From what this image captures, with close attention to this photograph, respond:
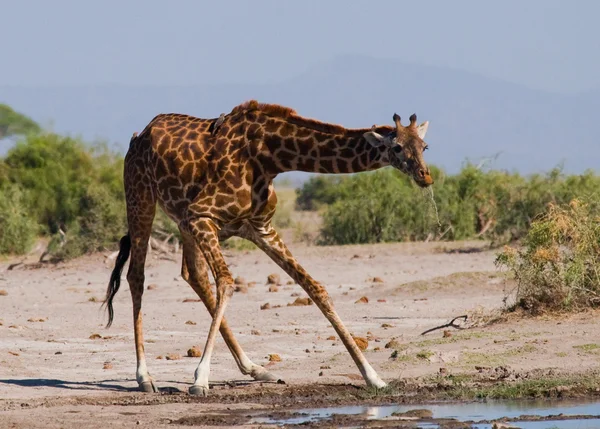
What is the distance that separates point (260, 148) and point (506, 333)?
10.2ft

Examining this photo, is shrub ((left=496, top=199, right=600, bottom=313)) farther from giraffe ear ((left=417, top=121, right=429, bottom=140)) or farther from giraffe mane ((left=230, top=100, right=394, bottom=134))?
giraffe ear ((left=417, top=121, right=429, bottom=140))

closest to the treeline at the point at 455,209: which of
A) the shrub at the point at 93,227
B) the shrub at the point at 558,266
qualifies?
the shrub at the point at 93,227

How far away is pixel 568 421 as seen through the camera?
27.5ft

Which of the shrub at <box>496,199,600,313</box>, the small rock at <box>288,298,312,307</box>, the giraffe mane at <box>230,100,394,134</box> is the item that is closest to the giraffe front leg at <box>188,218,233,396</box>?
the giraffe mane at <box>230,100,394,134</box>

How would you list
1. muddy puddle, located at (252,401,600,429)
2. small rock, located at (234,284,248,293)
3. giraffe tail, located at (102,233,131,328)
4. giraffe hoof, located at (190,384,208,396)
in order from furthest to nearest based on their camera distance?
small rock, located at (234,284,248,293)
giraffe tail, located at (102,233,131,328)
giraffe hoof, located at (190,384,208,396)
muddy puddle, located at (252,401,600,429)

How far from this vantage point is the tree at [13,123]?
48594mm

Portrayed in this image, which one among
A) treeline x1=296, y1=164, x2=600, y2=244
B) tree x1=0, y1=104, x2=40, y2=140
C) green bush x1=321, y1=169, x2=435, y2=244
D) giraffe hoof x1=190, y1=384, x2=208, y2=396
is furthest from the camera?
tree x1=0, y1=104, x2=40, y2=140

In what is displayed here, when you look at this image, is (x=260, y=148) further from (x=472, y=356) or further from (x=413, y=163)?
(x=472, y=356)

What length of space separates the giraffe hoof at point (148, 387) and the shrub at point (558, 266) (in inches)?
→ 153

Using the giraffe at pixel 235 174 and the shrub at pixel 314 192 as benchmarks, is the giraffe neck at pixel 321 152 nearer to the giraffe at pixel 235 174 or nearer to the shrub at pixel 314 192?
the giraffe at pixel 235 174

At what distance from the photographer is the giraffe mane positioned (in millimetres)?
9906

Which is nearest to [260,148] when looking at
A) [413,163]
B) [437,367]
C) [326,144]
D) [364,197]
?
[326,144]

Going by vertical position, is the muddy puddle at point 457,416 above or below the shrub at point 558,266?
below

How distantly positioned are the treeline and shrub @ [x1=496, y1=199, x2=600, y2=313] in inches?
373
